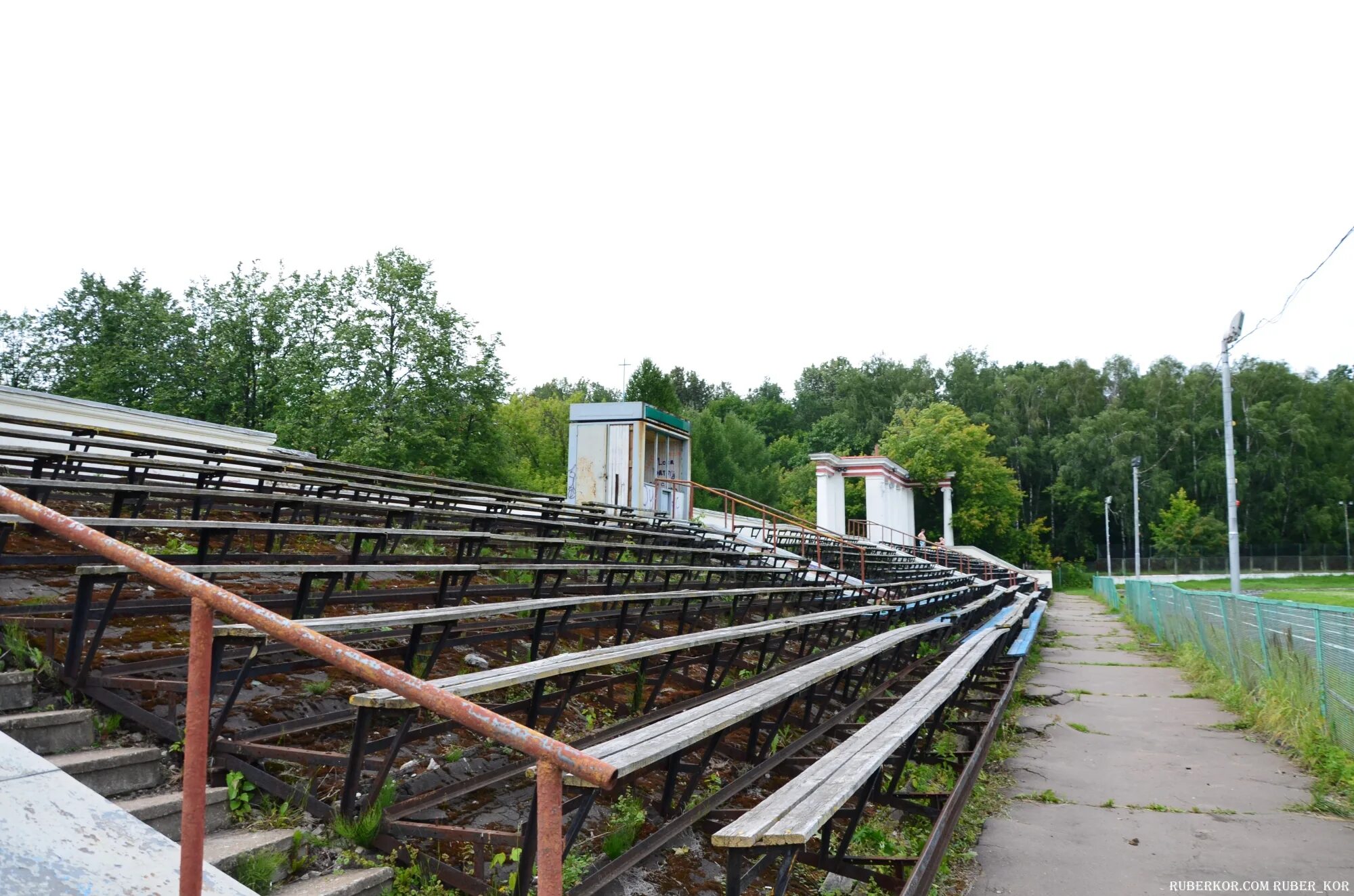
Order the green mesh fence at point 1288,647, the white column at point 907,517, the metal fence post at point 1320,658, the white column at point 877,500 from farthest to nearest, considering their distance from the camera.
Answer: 1. the white column at point 907,517
2. the white column at point 877,500
3. the metal fence post at point 1320,658
4. the green mesh fence at point 1288,647

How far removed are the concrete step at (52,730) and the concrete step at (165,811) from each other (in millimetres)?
355

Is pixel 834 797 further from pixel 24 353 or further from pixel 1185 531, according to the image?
pixel 1185 531

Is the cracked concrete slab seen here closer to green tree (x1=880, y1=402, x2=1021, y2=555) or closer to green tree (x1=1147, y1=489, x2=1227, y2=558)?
green tree (x1=880, y1=402, x2=1021, y2=555)

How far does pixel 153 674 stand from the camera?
4.15m

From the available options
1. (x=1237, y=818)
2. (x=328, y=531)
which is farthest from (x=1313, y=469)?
(x=328, y=531)

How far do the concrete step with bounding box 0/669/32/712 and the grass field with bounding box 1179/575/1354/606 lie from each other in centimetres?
2685

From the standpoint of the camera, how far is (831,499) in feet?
86.9

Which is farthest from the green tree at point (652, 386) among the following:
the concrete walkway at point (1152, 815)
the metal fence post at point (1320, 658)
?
the metal fence post at point (1320, 658)

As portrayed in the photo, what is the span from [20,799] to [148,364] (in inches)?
1687

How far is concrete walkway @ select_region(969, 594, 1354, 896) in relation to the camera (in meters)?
4.47

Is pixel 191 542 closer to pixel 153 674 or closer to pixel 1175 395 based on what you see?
pixel 153 674

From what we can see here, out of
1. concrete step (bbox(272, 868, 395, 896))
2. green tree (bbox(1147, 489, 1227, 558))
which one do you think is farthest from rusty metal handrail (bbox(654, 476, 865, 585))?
green tree (bbox(1147, 489, 1227, 558))

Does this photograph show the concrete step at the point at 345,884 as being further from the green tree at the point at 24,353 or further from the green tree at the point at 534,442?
the green tree at the point at 24,353

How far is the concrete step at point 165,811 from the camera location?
2900 millimetres
